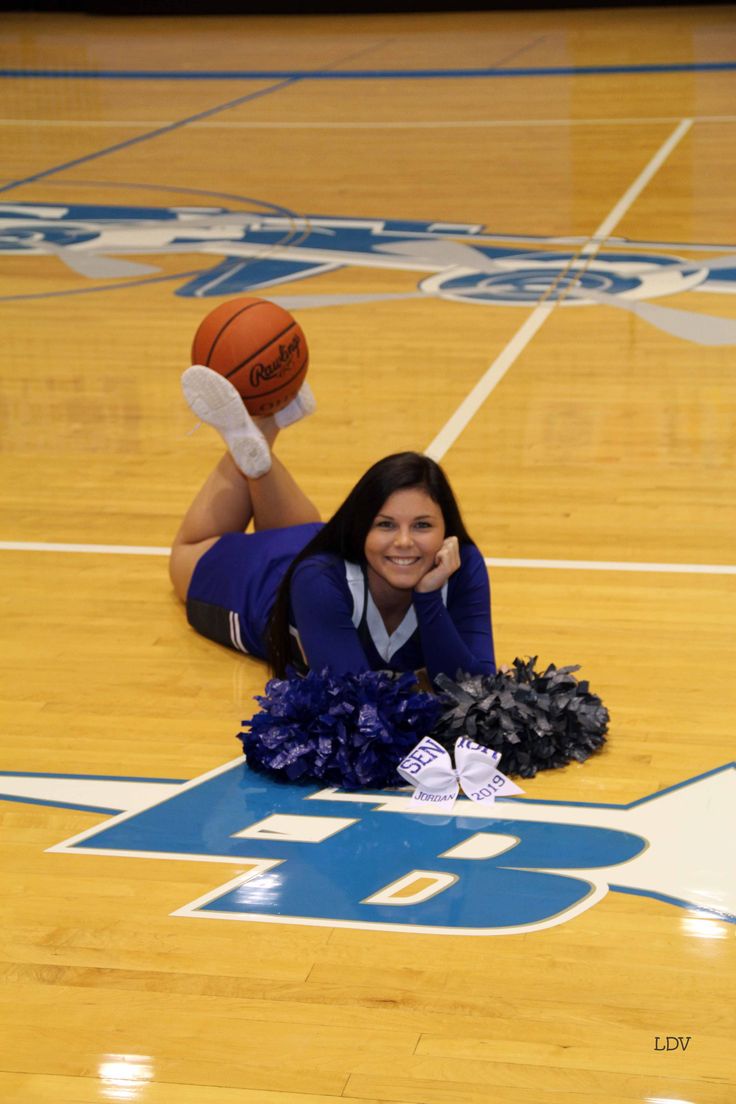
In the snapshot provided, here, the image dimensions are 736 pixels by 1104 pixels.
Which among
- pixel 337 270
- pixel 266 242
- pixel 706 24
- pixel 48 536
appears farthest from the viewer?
pixel 706 24

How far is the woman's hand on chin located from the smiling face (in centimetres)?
2

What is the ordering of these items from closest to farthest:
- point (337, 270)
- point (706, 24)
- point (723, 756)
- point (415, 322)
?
point (723, 756) → point (415, 322) → point (337, 270) → point (706, 24)

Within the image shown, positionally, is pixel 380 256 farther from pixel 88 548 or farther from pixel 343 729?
pixel 343 729

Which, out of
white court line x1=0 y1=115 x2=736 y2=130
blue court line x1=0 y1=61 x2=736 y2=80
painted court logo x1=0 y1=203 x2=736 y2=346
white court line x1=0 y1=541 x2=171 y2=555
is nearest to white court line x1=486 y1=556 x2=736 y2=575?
white court line x1=0 y1=541 x2=171 y2=555

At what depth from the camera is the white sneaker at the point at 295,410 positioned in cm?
472

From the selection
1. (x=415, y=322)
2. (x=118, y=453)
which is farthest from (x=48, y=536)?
(x=415, y=322)

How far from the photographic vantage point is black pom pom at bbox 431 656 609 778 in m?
3.57

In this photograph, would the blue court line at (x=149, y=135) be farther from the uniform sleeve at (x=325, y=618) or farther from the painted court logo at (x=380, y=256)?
the uniform sleeve at (x=325, y=618)

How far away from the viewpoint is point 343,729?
11.5 feet

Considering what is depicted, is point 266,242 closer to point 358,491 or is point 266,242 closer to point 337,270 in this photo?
point 337,270

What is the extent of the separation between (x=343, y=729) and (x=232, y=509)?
44.8 inches

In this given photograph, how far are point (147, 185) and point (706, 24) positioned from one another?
9593mm

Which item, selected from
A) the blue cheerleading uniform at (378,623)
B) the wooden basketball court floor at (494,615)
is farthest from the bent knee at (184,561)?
the blue cheerleading uniform at (378,623)

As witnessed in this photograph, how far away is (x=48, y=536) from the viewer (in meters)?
5.15
